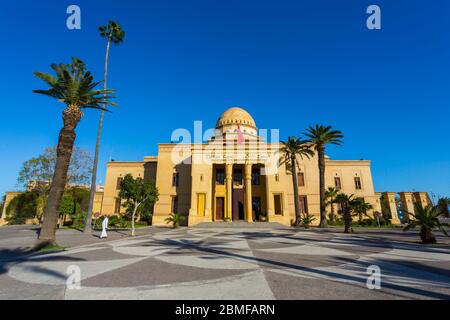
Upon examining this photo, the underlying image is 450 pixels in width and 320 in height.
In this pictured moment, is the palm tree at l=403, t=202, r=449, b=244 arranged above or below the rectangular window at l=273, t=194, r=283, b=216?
below

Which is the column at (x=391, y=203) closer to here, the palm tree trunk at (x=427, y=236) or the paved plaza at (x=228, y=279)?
the palm tree trunk at (x=427, y=236)

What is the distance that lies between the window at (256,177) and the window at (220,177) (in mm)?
4910

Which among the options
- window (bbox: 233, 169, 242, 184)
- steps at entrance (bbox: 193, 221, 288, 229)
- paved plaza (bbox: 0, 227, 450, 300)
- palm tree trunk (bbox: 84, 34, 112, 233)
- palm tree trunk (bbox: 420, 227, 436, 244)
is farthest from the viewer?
window (bbox: 233, 169, 242, 184)

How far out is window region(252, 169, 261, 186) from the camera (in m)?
35.0

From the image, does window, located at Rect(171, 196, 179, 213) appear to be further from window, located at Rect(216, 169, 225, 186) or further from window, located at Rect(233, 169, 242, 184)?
window, located at Rect(233, 169, 242, 184)

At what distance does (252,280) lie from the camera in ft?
16.4

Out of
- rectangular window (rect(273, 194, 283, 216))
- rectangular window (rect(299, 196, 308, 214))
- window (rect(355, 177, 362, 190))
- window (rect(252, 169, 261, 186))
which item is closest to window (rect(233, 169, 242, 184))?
window (rect(252, 169, 261, 186))

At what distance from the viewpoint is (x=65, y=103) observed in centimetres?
1230

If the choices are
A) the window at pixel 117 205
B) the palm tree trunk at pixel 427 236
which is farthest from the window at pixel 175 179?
the palm tree trunk at pixel 427 236

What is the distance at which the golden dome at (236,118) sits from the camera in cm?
3950
